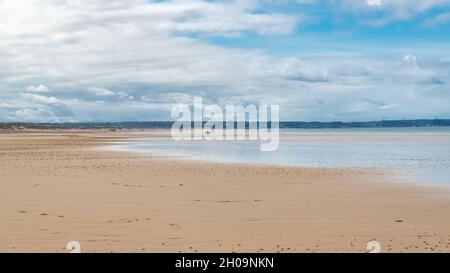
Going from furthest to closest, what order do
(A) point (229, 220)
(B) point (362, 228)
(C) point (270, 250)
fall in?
(A) point (229, 220), (B) point (362, 228), (C) point (270, 250)

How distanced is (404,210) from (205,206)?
5.48 meters

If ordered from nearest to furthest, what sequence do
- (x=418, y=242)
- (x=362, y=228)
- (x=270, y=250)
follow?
(x=270, y=250)
(x=418, y=242)
(x=362, y=228)

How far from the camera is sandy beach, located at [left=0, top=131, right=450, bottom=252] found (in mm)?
11266

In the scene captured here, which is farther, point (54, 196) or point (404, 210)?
point (54, 196)

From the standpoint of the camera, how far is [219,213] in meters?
14.8

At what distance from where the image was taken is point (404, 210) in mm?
15602

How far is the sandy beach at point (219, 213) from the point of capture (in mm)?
11266

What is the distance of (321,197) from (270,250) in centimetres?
797
